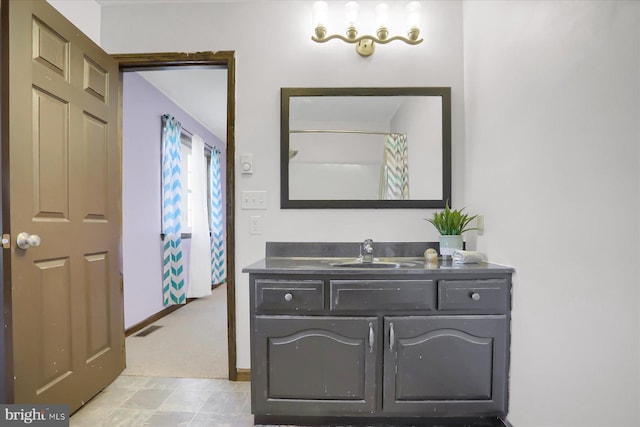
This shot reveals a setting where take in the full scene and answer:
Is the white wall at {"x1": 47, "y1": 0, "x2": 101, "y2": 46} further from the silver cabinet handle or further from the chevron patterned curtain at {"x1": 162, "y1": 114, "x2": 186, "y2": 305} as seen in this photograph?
the silver cabinet handle

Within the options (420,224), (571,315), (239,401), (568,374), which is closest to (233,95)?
(420,224)

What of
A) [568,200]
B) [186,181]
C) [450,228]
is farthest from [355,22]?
[186,181]

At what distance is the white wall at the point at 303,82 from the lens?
1997 mm

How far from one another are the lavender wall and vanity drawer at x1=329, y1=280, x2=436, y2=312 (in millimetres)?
2190

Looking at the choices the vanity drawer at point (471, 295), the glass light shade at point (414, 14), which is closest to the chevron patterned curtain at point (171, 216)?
the glass light shade at point (414, 14)

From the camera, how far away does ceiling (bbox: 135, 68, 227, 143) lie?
3045 mm

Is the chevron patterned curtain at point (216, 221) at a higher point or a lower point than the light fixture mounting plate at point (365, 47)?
lower

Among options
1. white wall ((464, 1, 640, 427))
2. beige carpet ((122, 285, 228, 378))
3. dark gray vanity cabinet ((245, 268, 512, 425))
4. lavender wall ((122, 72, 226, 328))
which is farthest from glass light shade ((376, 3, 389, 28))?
beige carpet ((122, 285, 228, 378))

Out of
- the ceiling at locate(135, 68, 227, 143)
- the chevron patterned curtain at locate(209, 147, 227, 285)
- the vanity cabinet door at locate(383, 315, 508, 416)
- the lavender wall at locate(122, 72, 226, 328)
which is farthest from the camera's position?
the chevron patterned curtain at locate(209, 147, 227, 285)

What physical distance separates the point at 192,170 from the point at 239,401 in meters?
3.16

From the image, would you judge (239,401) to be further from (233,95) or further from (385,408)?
(233,95)

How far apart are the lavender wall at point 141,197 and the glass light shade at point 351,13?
209 centimetres

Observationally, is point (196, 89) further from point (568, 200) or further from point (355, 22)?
point (568, 200)
